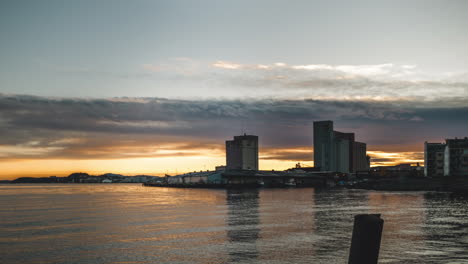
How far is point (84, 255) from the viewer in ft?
108

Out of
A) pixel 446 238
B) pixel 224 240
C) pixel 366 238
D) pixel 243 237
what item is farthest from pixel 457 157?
pixel 366 238

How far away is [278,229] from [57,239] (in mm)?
20366

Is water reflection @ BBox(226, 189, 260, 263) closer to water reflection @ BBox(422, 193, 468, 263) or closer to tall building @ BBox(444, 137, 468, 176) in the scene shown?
water reflection @ BBox(422, 193, 468, 263)

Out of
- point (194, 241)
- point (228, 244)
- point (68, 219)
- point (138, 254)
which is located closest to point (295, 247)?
point (228, 244)

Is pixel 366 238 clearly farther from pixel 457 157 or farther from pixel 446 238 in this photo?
pixel 457 157

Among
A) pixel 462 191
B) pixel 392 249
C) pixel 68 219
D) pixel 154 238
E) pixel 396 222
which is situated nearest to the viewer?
pixel 392 249

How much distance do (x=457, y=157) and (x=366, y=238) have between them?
181 meters

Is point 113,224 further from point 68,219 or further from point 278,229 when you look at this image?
point 278,229

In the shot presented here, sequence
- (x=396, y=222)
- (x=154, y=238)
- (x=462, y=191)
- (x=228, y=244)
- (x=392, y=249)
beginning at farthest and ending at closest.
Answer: (x=462, y=191) → (x=396, y=222) → (x=154, y=238) → (x=228, y=244) → (x=392, y=249)

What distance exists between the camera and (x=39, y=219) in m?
60.5

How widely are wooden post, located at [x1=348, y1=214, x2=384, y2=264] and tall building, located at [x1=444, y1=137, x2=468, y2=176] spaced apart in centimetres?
17744

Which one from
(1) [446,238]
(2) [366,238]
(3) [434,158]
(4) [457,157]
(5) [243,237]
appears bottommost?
(5) [243,237]

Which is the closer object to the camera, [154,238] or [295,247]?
[295,247]

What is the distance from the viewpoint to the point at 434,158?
19612 cm
